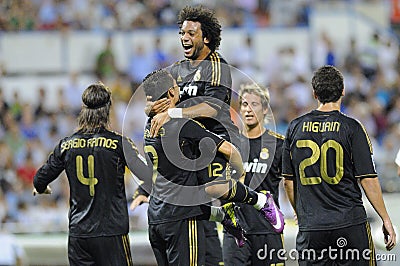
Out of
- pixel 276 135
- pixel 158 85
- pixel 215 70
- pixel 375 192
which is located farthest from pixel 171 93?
pixel 375 192

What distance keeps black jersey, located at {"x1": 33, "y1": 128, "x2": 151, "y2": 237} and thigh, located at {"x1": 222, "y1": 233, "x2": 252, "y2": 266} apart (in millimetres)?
1115

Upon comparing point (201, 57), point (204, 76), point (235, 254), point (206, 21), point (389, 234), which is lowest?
point (235, 254)

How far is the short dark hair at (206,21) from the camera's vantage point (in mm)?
8664

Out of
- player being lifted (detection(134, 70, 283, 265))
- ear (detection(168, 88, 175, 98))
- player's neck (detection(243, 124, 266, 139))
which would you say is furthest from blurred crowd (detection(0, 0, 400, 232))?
ear (detection(168, 88, 175, 98))

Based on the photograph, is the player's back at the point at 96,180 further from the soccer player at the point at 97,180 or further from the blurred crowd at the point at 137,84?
the blurred crowd at the point at 137,84

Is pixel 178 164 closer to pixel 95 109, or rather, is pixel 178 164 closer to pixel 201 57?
pixel 95 109

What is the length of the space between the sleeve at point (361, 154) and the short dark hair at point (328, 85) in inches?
13.9

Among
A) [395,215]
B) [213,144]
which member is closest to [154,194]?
[213,144]

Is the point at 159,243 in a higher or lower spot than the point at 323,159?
lower

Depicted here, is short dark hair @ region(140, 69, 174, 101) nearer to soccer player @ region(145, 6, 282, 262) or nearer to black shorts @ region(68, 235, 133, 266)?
soccer player @ region(145, 6, 282, 262)

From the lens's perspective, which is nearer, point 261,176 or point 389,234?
point 389,234

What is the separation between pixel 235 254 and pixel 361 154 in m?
1.78

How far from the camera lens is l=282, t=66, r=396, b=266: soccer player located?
755 cm

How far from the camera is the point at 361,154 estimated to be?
753cm
